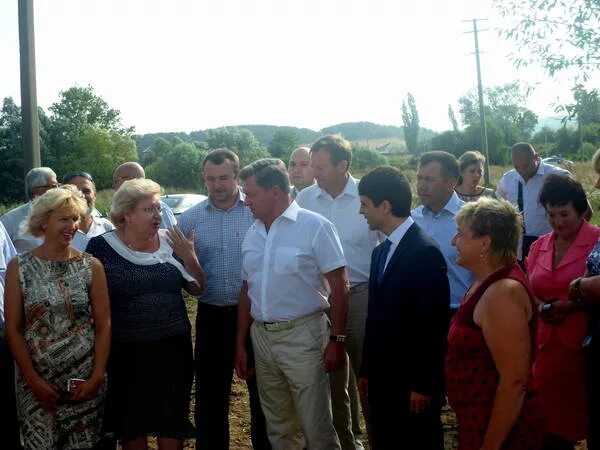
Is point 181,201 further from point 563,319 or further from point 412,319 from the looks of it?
point 412,319

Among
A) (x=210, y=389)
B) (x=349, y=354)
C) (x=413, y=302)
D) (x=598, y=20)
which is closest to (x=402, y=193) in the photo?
(x=413, y=302)

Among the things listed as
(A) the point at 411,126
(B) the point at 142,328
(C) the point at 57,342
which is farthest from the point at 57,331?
(A) the point at 411,126

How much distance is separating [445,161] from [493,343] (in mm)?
1940

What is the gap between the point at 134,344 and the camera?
3.84 m

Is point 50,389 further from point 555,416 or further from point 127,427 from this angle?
point 555,416

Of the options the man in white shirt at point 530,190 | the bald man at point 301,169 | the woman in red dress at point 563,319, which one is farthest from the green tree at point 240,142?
the woman in red dress at point 563,319

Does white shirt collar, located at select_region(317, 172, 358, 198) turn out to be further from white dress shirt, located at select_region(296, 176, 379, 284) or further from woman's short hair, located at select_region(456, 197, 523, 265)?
woman's short hair, located at select_region(456, 197, 523, 265)

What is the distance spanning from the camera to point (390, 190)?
345cm

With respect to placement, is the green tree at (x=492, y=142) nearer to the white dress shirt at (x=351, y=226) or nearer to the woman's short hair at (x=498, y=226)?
the white dress shirt at (x=351, y=226)

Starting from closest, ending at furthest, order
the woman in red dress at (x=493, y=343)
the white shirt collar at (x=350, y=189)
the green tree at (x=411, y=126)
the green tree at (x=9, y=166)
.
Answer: the woman in red dress at (x=493, y=343), the white shirt collar at (x=350, y=189), the green tree at (x=9, y=166), the green tree at (x=411, y=126)

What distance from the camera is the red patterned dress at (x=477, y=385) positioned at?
271 cm

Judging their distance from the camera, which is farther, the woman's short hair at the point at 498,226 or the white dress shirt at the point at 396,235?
the white dress shirt at the point at 396,235

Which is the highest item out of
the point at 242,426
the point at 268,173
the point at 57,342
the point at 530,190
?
the point at 268,173

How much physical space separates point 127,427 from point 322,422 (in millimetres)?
1148
